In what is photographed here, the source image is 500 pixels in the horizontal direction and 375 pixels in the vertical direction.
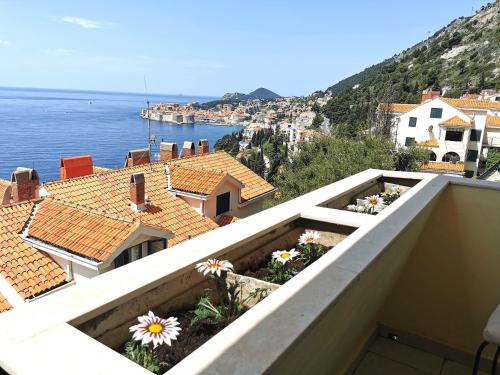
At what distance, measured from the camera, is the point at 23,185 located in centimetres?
1116

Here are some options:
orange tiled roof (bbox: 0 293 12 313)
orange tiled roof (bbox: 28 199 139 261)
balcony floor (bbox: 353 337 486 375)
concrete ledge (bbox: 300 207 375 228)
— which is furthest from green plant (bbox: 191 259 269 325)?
orange tiled roof (bbox: 0 293 12 313)

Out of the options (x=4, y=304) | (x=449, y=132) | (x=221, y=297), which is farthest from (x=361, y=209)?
(x=449, y=132)

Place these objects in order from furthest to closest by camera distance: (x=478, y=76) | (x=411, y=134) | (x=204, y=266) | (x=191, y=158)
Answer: (x=478, y=76), (x=411, y=134), (x=191, y=158), (x=204, y=266)

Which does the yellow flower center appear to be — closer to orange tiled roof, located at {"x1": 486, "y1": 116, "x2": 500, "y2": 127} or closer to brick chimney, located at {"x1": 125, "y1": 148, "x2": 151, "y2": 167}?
brick chimney, located at {"x1": 125, "y1": 148, "x2": 151, "y2": 167}

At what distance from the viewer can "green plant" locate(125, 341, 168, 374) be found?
1.20 meters

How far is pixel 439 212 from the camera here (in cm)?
329

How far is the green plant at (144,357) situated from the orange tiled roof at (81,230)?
6.97 metres

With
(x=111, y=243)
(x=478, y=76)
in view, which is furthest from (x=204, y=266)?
(x=478, y=76)

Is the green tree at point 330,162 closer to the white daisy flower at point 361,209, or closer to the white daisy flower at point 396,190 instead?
the white daisy flower at point 396,190

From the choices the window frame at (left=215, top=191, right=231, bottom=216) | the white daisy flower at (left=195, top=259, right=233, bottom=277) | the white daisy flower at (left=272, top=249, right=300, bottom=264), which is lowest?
the window frame at (left=215, top=191, right=231, bottom=216)

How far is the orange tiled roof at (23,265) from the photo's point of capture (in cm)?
759

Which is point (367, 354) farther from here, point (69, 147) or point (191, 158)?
point (69, 147)

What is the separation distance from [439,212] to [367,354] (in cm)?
128

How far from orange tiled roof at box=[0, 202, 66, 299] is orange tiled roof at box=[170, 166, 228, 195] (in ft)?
14.4
